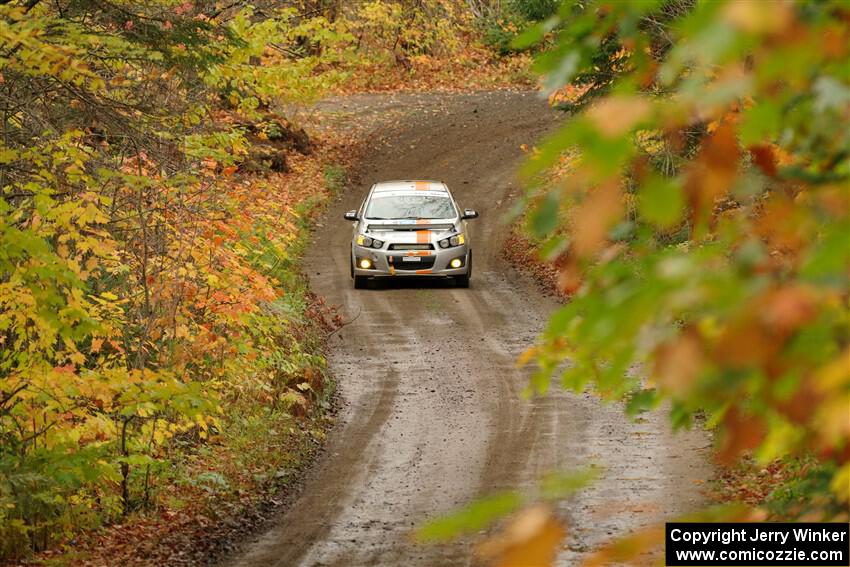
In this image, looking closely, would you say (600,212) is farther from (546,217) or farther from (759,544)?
(759,544)

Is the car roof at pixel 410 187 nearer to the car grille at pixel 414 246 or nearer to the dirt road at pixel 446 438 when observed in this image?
the car grille at pixel 414 246

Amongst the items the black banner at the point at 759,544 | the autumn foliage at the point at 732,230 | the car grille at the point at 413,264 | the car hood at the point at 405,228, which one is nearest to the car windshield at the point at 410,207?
Result: the car hood at the point at 405,228

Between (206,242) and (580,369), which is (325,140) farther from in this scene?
(580,369)

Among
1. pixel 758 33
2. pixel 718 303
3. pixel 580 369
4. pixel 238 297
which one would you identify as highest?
pixel 758 33

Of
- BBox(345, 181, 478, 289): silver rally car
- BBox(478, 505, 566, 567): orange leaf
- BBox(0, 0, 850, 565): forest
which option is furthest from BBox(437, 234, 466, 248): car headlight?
BBox(478, 505, 566, 567): orange leaf

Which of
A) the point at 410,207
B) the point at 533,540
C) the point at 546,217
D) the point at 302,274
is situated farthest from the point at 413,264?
the point at 533,540

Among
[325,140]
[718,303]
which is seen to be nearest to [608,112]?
[718,303]

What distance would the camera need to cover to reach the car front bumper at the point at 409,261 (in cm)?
2016

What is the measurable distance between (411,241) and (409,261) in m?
0.38

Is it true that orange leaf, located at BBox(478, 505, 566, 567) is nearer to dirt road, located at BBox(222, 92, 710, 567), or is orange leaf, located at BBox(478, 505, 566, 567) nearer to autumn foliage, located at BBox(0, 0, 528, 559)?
dirt road, located at BBox(222, 92, 710, 567)

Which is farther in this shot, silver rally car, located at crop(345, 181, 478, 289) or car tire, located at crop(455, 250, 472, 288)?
car tire, located at crop(455, 250, 472, 288)

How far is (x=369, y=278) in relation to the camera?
21.6m

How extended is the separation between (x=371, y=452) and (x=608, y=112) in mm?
10220

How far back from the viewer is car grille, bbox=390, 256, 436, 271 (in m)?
20.2
